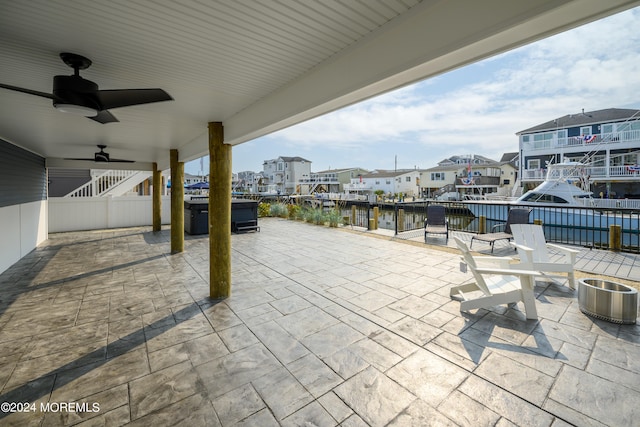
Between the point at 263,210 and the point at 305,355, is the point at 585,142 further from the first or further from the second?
the point at 305,355

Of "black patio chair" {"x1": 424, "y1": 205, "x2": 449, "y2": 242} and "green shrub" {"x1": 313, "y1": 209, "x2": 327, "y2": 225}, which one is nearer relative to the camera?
"black patio chair" {"x1": 424, "y1": 205, "x2": 449, "y2": 242}

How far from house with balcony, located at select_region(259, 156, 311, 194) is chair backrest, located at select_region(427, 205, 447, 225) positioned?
119ft

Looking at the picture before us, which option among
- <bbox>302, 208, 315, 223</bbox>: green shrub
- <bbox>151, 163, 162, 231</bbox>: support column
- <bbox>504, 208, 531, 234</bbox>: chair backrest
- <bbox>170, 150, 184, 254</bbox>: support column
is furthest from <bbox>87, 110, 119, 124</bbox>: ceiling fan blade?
<bbox>302, 208, 315, 223</bbox>: green shrub

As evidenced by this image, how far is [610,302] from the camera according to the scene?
2.98 metres

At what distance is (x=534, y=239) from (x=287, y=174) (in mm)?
42838

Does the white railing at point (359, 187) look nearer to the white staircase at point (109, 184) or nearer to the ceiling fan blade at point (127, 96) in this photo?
the white staircase at point (109, 184)

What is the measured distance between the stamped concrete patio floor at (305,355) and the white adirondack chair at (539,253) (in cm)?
32

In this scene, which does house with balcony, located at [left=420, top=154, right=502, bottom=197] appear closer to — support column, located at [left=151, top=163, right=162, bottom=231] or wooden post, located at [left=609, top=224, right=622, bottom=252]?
wooden post, located at [left=609, top=224, right=622, bottom=252]

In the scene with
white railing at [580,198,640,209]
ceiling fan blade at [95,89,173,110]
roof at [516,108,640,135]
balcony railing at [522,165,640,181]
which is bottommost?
white railing at [580,198,640,209]

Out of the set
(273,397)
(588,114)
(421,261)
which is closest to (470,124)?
(588,114)

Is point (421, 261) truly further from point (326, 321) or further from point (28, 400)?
point (28, 400)

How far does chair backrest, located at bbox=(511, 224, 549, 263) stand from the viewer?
4.25m

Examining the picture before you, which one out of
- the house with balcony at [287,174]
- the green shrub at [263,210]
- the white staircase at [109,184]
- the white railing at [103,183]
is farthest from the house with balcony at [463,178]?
the white railing at [103,183]

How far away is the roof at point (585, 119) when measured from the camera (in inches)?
Answer: 729
